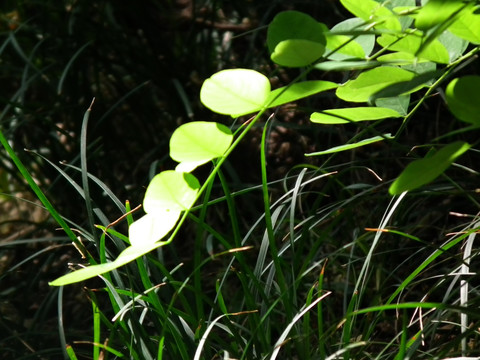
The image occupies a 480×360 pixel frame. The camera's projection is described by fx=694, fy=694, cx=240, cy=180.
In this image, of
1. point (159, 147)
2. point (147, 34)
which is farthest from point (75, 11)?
point (159, 147)

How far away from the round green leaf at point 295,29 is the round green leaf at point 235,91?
0.03 m

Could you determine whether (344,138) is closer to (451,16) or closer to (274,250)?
(274,250)

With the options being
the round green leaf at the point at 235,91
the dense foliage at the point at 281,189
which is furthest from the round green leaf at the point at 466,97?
the round green leaf at the point at 235,91

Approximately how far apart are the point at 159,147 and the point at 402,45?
111 centimetres

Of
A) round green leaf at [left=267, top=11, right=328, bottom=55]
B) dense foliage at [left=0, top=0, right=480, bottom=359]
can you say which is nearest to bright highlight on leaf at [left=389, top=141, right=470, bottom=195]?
dense foliage at [left=0, top=0, right=480, bottom=359]

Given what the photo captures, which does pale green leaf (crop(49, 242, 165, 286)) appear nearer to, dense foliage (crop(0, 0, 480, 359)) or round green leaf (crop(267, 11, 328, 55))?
dense foliage (crop(0, 0, 480, 359))

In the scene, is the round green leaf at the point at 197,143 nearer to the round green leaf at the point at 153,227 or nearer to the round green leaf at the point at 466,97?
the round green leaf at the point at 153,227

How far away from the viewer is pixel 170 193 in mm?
491

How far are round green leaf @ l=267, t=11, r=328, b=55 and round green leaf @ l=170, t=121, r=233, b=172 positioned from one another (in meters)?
0.07

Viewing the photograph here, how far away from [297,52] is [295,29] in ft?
0.14

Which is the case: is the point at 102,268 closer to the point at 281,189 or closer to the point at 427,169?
the point at 427,169

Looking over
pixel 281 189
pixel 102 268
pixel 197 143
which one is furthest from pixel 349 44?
pixel 281 189

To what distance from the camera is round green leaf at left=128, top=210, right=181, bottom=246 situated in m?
0.46

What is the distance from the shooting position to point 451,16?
1.30 ft
